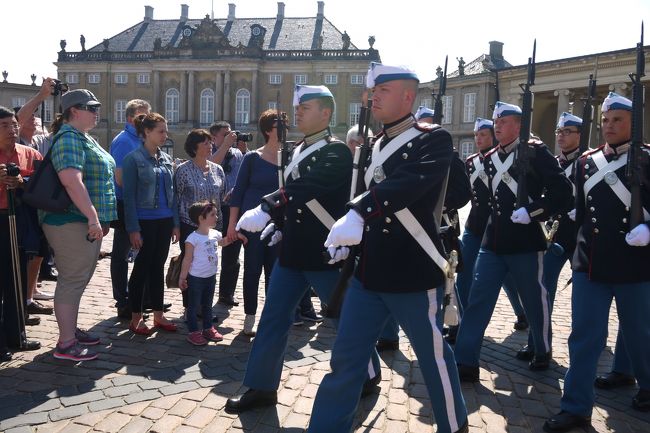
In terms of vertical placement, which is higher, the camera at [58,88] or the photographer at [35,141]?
the camera at [58,88]

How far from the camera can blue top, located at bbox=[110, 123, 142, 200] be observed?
684 centimetres

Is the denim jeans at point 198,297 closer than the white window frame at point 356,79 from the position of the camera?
Yes

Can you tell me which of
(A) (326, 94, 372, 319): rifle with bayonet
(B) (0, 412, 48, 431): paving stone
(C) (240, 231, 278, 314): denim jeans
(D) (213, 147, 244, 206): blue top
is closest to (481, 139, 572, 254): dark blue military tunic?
(A) (326, 94, 372, 319): rifle with bayonet

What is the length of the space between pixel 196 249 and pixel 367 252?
2.95m

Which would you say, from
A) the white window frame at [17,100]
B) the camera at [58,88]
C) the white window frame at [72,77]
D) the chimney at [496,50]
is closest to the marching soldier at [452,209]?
the camera at [58,88]

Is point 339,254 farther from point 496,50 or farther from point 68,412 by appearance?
point 496,50

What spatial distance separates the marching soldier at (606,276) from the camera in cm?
430

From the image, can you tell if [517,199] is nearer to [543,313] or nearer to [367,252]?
[543,313]

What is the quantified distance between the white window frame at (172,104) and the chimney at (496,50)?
30982 millimetres

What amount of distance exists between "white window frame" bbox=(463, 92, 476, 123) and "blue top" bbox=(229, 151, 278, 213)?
42864 mm

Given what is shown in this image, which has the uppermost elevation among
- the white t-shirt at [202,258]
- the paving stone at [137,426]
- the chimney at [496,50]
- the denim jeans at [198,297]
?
the chimney at [496,50]

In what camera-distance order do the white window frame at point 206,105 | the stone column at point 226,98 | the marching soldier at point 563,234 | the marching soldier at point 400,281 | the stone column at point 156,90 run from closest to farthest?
the marching soldier at point 400,281 < the marching soldier at point 563,234 < the stone column at point 226,98 < the white window frame at point 206,105 < the stone column at point 156,90

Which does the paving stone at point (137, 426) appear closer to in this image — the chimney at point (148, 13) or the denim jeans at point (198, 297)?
the denim jeans at point (198, 297)

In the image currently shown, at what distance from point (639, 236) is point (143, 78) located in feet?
212
